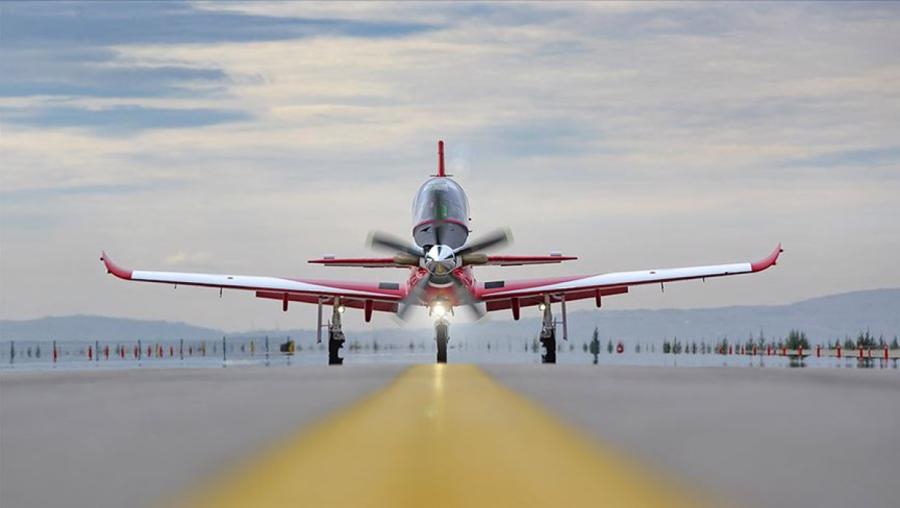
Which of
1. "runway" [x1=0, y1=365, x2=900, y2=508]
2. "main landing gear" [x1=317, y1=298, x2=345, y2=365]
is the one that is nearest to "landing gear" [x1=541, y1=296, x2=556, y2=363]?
"main landing gear" [x1=317, y1=298, x2=345, y2=365]

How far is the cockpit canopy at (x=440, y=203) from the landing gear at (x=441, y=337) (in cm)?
401

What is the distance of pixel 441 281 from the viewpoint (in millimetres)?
45156

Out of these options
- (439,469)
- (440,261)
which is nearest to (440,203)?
(440,261)

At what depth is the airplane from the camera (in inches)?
1779

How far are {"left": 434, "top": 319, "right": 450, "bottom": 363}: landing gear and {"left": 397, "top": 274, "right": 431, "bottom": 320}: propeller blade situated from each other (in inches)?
51.9

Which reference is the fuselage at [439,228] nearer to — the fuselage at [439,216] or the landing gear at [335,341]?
the fuselage at [439,216]

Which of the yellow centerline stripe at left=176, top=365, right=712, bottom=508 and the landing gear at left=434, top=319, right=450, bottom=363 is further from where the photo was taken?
the landing gear at left=434, top=319, right=450, bottom=363

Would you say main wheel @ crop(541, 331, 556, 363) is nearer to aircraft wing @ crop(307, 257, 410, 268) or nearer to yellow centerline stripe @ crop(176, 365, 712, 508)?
aircraft wing @ crop(307, 257, 410, 268)

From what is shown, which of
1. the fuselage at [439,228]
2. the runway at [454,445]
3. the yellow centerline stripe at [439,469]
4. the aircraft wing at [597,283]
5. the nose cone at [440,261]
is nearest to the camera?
the yellow centerline stripe at [439,469]

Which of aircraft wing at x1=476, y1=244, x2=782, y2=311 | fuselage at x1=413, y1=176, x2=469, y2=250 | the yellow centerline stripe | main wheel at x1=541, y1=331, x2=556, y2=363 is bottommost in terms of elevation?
the yellow centerline stripe

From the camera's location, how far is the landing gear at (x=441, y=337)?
4875cm

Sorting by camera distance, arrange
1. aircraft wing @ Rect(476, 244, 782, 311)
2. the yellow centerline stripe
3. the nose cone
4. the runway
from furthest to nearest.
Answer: aircraft wing @ Rect(476, 244, 782, 311), the nose cone, the runway, the yellow centerline stripe

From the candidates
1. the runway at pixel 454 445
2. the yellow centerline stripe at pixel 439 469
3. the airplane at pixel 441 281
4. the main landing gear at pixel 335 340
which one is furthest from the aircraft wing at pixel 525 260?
the yellow centerline stripe at pixel 439 469

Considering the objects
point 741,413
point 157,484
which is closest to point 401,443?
point 157,484
